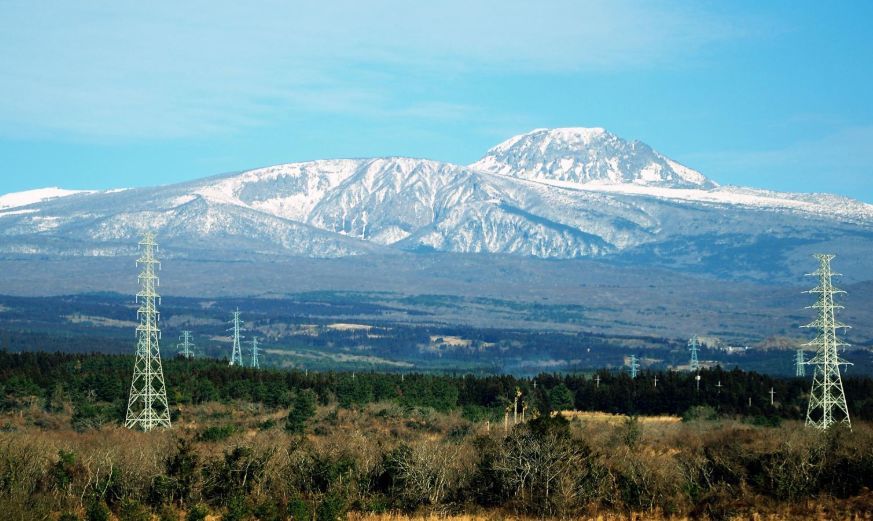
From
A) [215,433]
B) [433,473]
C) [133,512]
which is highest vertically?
[215,433]

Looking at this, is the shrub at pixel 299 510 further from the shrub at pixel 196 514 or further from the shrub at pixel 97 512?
the shrub at pixel 97 512

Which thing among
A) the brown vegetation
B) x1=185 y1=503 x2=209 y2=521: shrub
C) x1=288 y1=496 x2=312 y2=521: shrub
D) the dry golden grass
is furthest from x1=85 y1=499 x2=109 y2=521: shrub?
the dry golden grass

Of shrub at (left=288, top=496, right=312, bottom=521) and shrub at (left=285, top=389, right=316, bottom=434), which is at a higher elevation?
shrub at (left=285, top=389, right=316, bottom=434)

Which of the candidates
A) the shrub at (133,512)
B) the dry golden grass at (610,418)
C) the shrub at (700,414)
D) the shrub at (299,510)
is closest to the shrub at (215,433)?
the shrub at (299,510)

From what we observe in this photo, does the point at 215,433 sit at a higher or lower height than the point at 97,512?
higher

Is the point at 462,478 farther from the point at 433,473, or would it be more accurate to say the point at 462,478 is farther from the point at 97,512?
the point at 97,512

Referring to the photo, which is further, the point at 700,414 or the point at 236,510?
the point at 700,414

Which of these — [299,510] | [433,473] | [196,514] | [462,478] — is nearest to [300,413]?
[462,478]

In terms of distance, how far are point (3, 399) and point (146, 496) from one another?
34.2 metres

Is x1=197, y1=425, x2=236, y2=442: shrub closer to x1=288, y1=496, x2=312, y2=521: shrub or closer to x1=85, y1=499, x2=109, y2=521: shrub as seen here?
x1=288, y1=496, x2=312, y2=521: shrub

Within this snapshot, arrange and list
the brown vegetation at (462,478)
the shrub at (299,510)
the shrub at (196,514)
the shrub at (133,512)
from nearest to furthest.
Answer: the shrub at (133,512), the shrub at (196,514), the shrub at (299,510), the brown vegetation at (462,478)

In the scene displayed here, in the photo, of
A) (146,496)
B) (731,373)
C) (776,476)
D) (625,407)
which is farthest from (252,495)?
(731,373)

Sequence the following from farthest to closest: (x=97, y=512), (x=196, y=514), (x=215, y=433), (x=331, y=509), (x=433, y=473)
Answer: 1. (x=215, y=433)
2. (x=433, y=473)
3. (x=331, y=509)
4. (x=196, y=514)
5. (x=97, y=512)

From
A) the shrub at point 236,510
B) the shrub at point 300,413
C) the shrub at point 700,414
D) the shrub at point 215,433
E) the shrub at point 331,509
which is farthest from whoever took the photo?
the shrub at point 700,414
